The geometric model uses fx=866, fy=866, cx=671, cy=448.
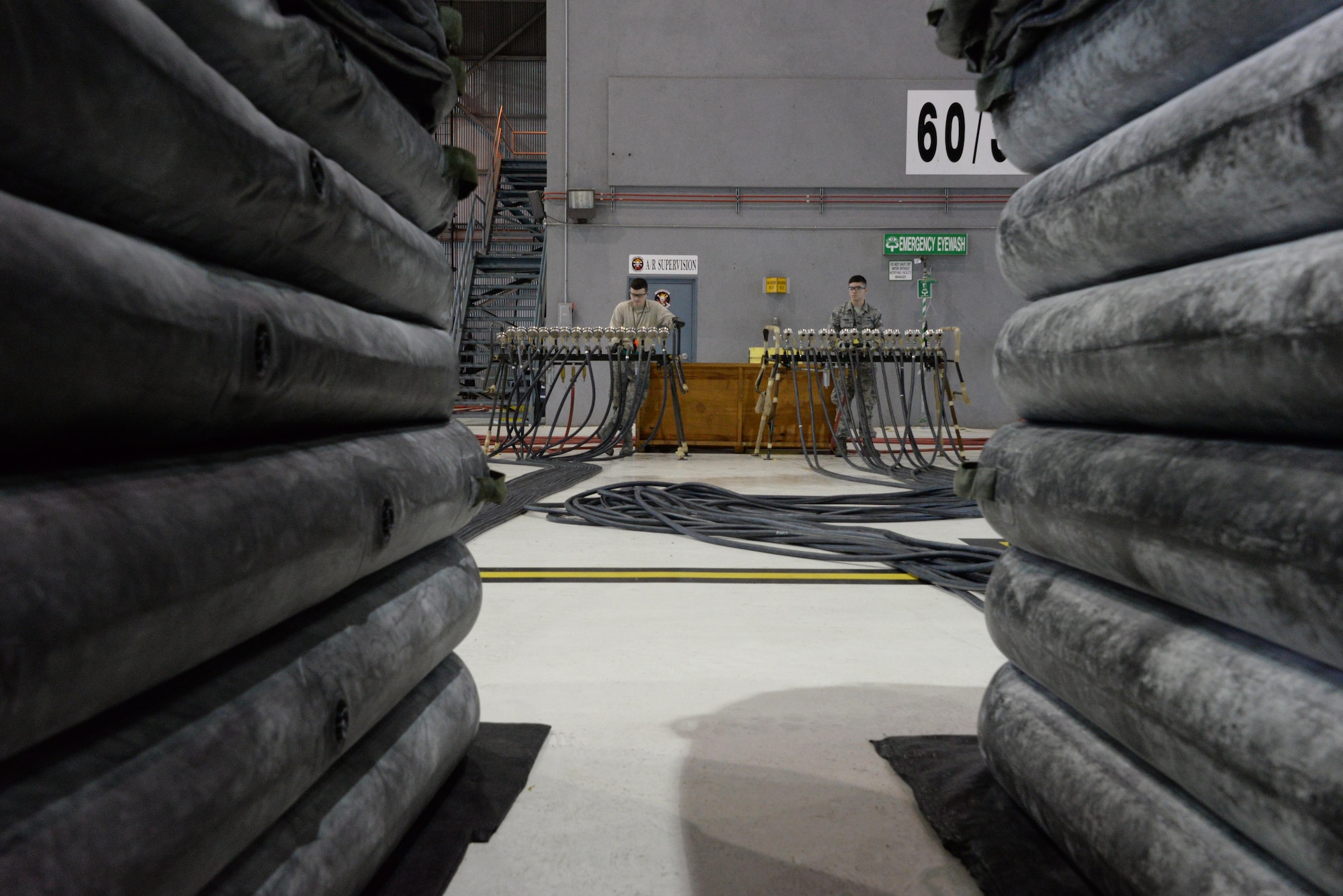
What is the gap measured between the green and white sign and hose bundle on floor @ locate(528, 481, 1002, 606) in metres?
6.66

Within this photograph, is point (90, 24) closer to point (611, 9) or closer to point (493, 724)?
point (493, 724)

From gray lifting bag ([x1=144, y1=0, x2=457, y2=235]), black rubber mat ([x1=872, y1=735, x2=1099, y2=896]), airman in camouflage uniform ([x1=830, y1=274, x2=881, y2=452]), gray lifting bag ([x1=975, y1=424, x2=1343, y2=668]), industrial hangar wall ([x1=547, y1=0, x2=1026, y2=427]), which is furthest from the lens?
industrial hangar wall ([x1=547, y1=0, x2=1026, y2=427])

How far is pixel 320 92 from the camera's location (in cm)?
90

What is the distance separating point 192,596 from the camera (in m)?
0.62

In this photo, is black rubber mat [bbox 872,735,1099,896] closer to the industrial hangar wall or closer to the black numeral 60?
the industrial hangar wall

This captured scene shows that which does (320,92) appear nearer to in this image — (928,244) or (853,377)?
(853,377)

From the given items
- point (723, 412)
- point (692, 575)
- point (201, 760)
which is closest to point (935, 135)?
point (723, 412)

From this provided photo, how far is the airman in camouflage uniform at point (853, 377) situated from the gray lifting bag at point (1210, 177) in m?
5.59

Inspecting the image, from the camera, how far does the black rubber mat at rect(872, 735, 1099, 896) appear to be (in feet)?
3.43

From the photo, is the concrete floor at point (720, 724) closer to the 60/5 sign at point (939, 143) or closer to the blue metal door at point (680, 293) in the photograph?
the blue metal door at point (680, 293)

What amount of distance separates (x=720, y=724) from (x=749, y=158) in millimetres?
9844

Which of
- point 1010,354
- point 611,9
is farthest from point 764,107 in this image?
point 1010,354

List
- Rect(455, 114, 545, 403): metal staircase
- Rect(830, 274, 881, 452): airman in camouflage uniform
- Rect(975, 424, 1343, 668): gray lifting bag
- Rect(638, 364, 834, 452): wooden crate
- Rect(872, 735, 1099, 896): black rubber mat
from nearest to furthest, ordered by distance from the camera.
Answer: Rect(975, 424, 1343, 668): gray lifting bag < Rect(872, 735, 1099, 896): black rubber mat < Rect(830, 274, 881, 452): airman in camouflage uniform < Rect(638, 364, 834, 452): wooden crate < Rect(455, 114, 545, 403): metal staircase

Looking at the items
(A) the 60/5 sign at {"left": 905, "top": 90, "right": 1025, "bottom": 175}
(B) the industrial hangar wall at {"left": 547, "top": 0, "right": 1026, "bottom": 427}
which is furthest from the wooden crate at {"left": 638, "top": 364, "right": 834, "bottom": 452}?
(A) the 60/5 sign at {"left": 905, "top": 90, "right": 1025, "bottom": 175}
